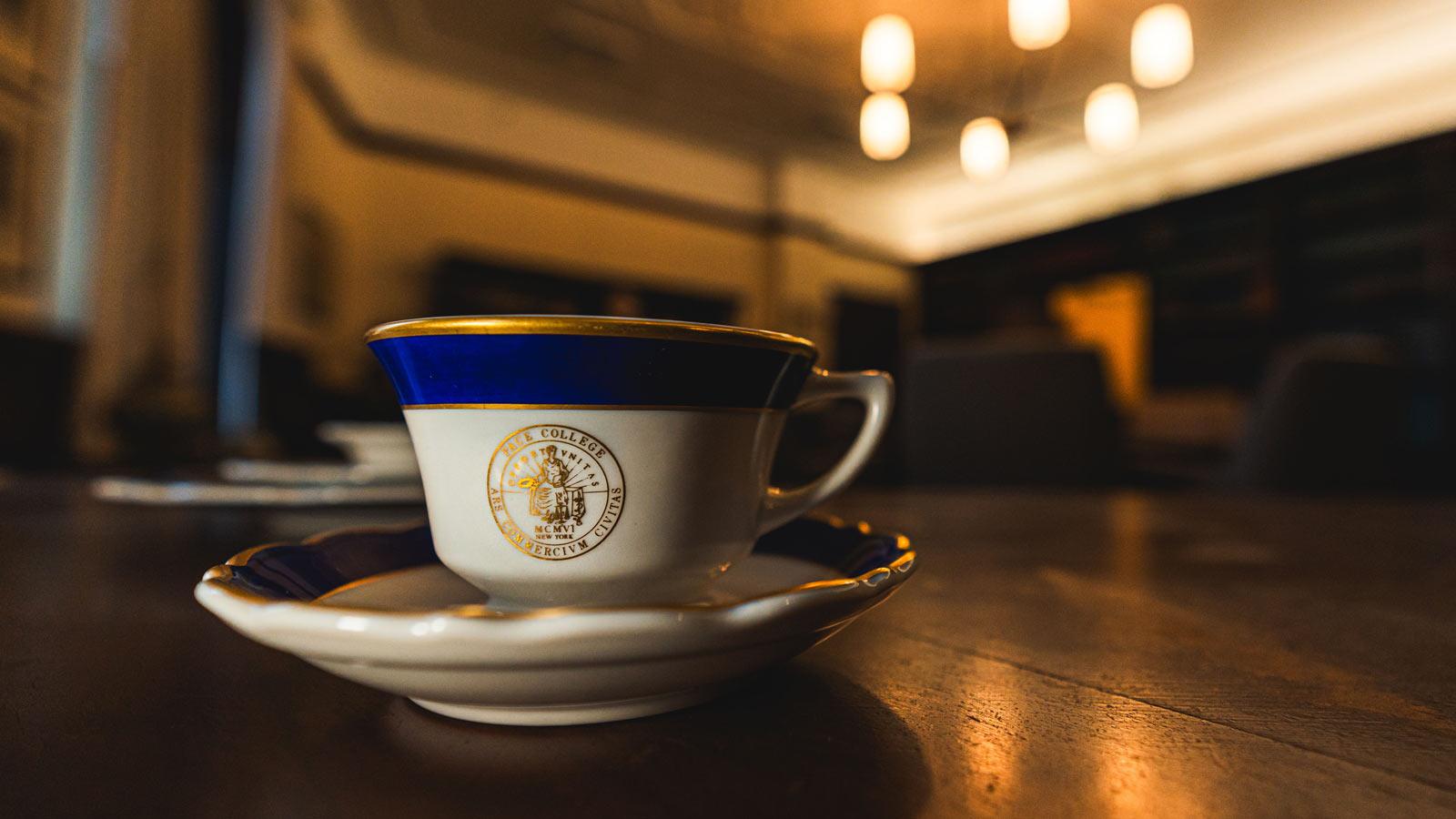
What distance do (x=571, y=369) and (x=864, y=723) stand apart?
12 centimetres

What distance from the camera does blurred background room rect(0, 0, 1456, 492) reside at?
166cm

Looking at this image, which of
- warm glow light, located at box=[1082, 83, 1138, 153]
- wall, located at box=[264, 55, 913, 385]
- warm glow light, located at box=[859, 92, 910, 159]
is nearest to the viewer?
warm glow light, located at box=[1082, 83, 1138, 153]

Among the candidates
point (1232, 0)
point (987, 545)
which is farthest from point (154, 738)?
point (1232, 0)

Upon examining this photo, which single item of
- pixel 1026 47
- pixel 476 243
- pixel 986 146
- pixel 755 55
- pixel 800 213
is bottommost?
pixel 476 243

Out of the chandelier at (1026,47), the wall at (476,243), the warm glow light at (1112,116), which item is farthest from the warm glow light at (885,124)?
the wall at (476,243)

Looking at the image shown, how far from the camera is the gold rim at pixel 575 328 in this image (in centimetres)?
21

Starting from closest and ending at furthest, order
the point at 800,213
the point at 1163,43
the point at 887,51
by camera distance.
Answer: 1. the point at 1163,43
2. the point at 887,51
3. the point at 800,213

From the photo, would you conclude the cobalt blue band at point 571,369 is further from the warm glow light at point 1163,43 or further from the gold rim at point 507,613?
the warm glow light at point 1163,43

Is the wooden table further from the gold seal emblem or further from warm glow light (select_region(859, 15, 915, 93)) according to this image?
warm glow light (select_region(859, 15, 915, 93))

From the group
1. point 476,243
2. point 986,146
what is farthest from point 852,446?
point 476,243

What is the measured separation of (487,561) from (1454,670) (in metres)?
0.30

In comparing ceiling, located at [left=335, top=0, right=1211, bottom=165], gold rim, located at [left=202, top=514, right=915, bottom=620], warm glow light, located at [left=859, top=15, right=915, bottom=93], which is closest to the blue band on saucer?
gold rim, located at [left=202, top=514, right=915, bottom=620]

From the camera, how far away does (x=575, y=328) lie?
0.70ft

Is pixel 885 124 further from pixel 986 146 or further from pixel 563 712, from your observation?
pixel 563 712
